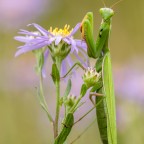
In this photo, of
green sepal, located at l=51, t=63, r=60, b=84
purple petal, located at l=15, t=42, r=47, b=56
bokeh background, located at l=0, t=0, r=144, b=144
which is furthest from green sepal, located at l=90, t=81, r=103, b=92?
bokeh background, located at l=0, t=0, r=144, b=144

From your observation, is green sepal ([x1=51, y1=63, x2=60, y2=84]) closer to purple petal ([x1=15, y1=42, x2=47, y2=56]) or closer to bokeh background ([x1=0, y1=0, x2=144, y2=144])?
purple petal ([x1=15, y1=42, x2=47, y2=56])

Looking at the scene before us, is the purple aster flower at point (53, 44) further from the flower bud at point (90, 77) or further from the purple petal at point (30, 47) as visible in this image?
the flower bud at point (90, 77)

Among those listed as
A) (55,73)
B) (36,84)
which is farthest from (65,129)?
(36,84)

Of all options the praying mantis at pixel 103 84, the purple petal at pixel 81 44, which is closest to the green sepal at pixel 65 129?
the praying mantis at pixel 103 84

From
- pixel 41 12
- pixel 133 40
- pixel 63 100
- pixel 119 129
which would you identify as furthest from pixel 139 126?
pixel 41 12

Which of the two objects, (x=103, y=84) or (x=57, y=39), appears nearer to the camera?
(x=103, y=84)

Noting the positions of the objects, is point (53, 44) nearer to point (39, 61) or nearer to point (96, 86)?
point (39, 61)
